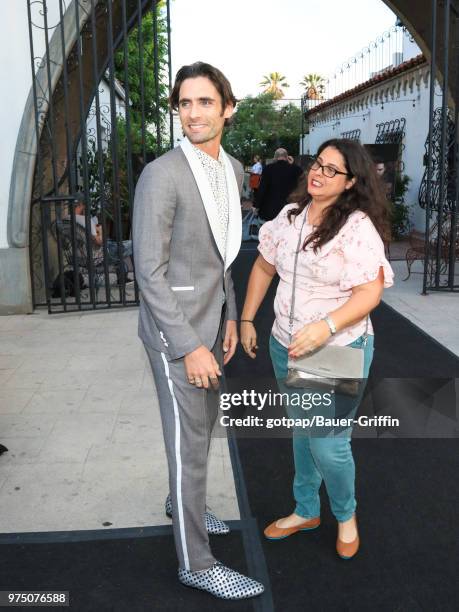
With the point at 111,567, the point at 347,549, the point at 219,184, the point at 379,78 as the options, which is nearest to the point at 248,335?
the point at 219,184

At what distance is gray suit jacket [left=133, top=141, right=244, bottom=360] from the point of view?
7.44 feet

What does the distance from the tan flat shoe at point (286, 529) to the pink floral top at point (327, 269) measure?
2.94 ft

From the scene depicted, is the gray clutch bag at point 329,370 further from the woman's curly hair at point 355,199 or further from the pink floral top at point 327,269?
the woman's curly hair at point 355,199

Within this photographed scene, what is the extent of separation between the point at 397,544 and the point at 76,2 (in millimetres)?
5979

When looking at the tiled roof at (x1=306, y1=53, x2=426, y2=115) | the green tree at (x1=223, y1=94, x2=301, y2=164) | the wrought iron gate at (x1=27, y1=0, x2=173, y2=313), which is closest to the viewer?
the wrought iron gate at (x1=27, y1=0, x2=173, y2=313)

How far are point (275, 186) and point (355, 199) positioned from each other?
20.8ft

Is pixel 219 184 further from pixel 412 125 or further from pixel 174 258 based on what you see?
pixel 412 125

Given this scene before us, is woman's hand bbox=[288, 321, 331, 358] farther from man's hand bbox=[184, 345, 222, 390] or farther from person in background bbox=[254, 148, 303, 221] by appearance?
person in background bbox=[254, 148, 303, 221]

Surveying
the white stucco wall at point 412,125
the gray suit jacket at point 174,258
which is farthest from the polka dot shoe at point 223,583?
the white stucco wall at point 412,125

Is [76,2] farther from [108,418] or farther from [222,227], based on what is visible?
[222,227]

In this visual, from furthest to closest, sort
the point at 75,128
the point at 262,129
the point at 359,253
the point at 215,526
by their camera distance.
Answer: the point at 262,129
the point at 75,128
the point at 215,526
the point at 359,253

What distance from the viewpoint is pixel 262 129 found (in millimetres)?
36375

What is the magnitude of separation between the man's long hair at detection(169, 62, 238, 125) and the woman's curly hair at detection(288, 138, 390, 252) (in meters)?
0.48

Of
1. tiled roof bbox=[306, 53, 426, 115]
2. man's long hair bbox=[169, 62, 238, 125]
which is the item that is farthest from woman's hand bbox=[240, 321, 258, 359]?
tiled roof bbox=[306, 53, 426, 115]
